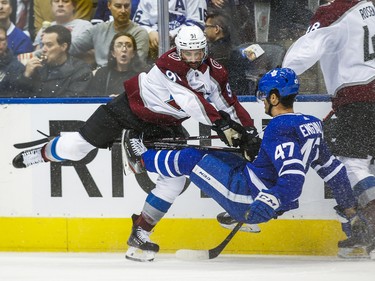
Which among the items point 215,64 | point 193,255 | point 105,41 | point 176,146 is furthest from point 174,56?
point 193,255

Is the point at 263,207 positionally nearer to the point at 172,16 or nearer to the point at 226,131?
the point at 226,131

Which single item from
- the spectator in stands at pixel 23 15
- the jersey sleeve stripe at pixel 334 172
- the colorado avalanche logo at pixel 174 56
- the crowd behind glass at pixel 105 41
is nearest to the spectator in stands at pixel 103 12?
the crowd behind glass at pixel 105 41

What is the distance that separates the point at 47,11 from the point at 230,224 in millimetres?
1676

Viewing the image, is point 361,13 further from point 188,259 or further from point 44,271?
point 44,271

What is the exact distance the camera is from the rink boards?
20.9 feet

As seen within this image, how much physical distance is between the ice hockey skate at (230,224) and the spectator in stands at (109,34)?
1.05m

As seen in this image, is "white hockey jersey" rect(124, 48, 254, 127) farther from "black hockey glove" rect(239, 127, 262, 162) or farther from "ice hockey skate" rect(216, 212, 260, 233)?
"ice hockey skate" rect(216, 212, 260, 233)

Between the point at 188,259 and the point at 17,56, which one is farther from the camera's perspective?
the point at 17,56

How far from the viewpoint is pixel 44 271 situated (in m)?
5.56

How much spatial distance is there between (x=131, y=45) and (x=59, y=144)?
72cm

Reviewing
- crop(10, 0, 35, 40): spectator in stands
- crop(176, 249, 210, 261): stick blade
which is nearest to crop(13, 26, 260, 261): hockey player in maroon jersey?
crop(176, 249, 210, 261): stick blade

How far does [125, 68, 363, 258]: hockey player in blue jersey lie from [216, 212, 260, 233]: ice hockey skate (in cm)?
39

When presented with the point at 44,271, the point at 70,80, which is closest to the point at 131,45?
the point at 70,80

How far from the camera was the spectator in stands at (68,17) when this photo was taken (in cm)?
657
